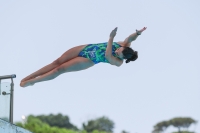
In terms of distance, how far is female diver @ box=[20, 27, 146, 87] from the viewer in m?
8.60

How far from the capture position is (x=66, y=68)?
29.1 feet

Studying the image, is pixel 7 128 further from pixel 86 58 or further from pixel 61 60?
pixel 86 58

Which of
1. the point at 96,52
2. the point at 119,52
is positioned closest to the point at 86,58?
the point at 96,52

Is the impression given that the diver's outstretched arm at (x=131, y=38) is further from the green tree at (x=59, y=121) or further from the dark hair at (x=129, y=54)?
the green tree at (x=59, y=121)

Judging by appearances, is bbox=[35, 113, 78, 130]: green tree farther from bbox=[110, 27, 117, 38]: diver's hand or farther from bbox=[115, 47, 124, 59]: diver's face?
bbox=[110, 27, 117, 38]: diver's hand

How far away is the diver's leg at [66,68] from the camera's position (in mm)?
8844

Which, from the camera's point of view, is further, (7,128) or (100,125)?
(100,125)

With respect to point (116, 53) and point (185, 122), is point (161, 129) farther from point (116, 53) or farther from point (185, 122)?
point (116, 53)

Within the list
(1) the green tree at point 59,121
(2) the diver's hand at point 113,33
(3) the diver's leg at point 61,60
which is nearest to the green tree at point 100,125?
(1) the green tree at point 59,121

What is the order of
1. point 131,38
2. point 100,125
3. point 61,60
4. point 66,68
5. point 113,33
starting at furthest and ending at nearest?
point 100,125
point 61,60
point 66,68
point 131,38
point 113,33

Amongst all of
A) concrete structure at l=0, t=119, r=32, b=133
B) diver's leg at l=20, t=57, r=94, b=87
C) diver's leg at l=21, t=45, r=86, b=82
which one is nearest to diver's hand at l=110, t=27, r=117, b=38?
diver's leg at l=20, t=57, r=94, b=87

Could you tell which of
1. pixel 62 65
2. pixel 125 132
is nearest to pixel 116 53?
pixel 62 65

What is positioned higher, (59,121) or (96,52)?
(96,52)

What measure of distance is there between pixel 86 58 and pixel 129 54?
797 millimetres
